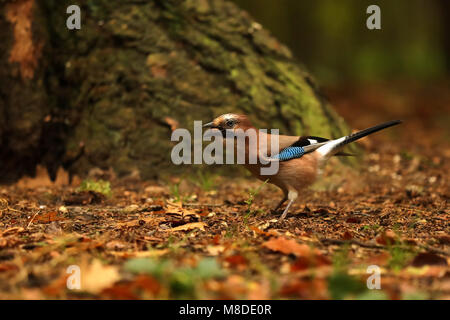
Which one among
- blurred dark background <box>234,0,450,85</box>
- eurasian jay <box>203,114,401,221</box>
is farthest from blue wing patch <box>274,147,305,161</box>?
blurred dark background <box>234,0,450,85</box>

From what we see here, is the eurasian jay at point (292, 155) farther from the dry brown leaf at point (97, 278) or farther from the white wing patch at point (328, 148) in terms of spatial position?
the dry brown leaf at point (97, 278)

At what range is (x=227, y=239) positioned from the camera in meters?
3.43

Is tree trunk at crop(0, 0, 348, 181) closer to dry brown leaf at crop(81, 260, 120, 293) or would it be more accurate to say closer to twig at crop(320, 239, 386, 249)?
twig at crop(320, 239, 386, 249)

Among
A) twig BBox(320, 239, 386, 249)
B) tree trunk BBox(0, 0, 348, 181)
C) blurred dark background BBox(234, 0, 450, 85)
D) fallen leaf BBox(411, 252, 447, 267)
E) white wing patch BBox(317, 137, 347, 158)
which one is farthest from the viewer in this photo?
blurred dark background BBox(234, 0, 450, 85)

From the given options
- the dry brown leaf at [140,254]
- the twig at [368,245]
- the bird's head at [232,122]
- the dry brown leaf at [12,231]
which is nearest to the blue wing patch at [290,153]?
the bird's head at [232,122]

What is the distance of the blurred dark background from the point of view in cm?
1680

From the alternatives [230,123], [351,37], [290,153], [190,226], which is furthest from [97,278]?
[351,37]

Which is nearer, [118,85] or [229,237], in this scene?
[229,237]

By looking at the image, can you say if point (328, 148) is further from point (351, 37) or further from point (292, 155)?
point (351, 37)

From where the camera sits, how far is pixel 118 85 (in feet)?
19.3

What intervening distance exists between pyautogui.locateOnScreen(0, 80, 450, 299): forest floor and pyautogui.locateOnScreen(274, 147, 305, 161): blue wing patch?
47 centimetres

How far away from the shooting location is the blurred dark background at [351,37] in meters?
16.8

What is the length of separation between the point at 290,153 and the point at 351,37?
46.4 feet

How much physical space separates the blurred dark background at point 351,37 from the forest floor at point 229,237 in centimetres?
1079
